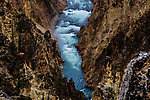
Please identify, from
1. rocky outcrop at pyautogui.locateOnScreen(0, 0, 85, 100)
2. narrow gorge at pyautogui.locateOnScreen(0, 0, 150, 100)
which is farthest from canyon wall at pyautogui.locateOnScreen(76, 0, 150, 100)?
rocky outcrop at pyautogui.locateOnScreen(0, 0, 85, 100)

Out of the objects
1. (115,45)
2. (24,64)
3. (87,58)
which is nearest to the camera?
(24,64)

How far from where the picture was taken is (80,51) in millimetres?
23000

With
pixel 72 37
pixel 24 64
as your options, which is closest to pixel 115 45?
pixel 24 64

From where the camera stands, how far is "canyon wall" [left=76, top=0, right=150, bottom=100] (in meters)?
7.72

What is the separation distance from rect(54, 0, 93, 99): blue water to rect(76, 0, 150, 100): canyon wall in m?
1.17

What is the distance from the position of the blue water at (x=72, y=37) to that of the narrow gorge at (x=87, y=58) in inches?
5.9

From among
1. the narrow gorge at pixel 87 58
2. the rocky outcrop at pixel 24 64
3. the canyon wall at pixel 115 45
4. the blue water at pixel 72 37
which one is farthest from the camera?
the blue water at pixel 72 37

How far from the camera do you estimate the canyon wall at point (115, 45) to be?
7715 mm

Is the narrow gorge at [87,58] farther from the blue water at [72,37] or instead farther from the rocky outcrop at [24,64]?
the blue water at [72,37]

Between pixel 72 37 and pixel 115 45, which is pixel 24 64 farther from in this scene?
pixel 72 37

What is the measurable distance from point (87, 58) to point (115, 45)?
635cm

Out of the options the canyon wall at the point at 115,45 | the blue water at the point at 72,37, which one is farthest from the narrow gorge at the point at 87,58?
the blue water at the point at 72,37

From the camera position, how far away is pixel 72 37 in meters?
28.2

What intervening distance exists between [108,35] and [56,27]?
1822 cm
